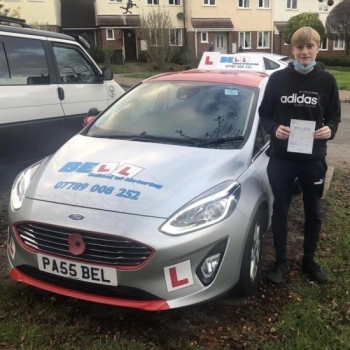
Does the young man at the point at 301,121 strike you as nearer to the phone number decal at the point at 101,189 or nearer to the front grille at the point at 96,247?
the phone number decal at the point at 101,189

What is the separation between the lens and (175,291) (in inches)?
106

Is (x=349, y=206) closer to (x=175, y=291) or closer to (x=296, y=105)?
(x=296, y=105)

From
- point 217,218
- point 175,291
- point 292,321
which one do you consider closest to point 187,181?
point 217,218

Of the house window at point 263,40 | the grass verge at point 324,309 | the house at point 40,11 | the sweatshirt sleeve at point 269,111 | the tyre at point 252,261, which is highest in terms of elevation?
the house at point 40,11

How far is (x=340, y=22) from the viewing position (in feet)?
98.2

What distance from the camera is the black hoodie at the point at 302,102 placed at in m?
3.10

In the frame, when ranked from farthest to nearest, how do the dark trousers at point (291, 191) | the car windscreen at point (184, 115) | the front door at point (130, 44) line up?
the front door at point (130, 44), the car windscreen at point (184, 115), the dark trousers at point (291, 191)

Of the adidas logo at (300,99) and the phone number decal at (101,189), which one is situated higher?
the adidas logo at (300,99)

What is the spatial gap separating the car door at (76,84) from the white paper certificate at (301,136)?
3.47 m

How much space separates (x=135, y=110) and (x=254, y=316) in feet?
7.13

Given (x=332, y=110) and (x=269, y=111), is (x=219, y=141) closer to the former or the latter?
(x=269, y=111)

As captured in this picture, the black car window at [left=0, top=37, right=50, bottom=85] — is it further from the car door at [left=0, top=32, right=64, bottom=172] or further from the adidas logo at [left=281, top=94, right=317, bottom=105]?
the adidas logo at [left=281, top=94, right=317, bottom=105]

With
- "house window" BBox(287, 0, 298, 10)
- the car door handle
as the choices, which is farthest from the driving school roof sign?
"house window" BBox(287, 0, 298, 10)

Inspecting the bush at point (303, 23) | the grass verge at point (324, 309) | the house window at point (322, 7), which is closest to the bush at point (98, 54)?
the bush at point (303, 23)
